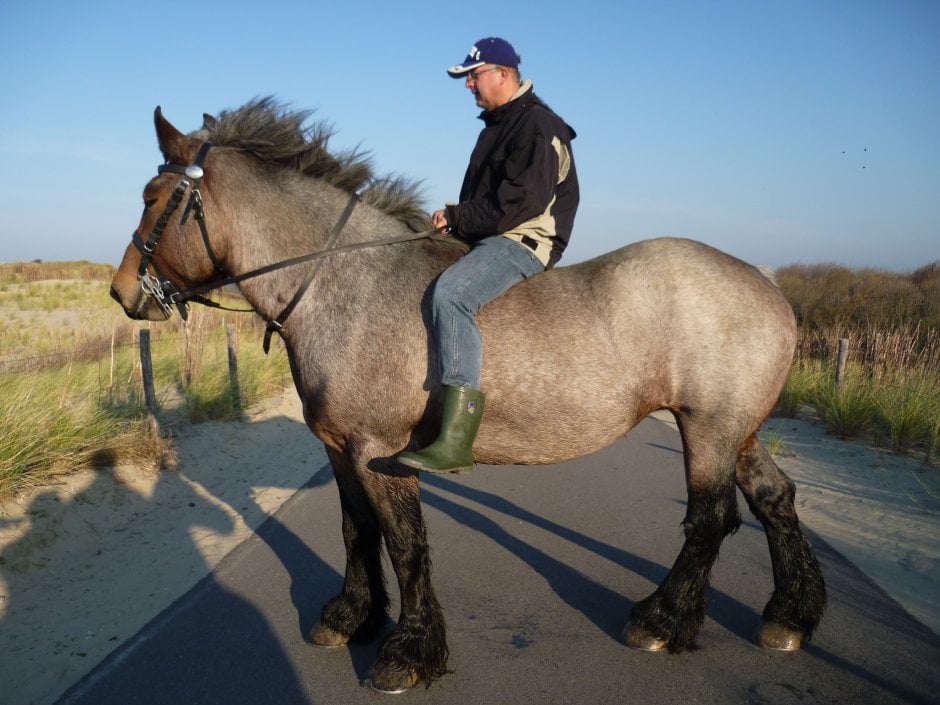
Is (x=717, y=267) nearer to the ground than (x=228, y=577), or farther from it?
farther from it

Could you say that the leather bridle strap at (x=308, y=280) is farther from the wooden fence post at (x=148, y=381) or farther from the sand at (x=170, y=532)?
the wooden fence post at (x=148, y=381)

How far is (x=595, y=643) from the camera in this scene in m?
3.90

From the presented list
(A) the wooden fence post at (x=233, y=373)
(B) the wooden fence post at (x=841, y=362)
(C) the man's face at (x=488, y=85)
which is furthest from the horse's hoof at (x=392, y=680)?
(B) the wooden fence post at (x=841, y=362)

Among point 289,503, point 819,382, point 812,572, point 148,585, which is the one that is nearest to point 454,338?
point 812,572

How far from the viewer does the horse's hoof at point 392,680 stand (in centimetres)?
345

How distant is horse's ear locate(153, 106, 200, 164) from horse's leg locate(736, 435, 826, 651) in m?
3.56

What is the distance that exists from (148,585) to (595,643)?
10.2 ft

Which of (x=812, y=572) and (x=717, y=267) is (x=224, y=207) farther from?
(x=812, y=572)

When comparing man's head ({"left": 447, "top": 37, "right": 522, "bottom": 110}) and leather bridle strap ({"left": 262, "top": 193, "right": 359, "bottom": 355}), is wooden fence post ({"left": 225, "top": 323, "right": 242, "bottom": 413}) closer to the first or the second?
leather bridle strap ({"left": 262, "top": 193, "right": 359, "bottom": 355})

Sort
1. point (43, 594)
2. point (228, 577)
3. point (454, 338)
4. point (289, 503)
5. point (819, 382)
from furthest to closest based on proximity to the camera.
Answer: point (819, 382)
point (289, 503)
point (228, 577)
point (43, 594)
point (454, 338)

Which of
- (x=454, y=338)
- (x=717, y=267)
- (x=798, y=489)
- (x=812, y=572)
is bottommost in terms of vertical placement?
(x=798, y=489)

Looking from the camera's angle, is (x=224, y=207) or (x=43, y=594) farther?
(x=43, y=594)

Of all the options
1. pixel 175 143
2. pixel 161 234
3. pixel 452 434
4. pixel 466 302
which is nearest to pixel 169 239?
pixel 161 234

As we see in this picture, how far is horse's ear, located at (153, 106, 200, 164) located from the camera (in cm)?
359
